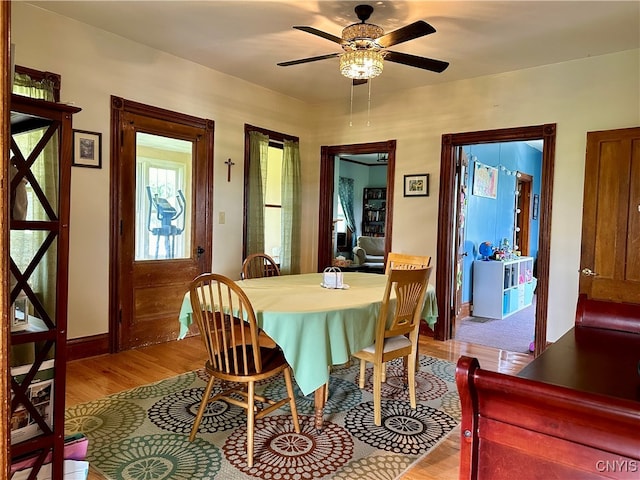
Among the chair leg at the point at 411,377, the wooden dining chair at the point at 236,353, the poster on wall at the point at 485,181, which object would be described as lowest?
the chair leg at the point at 411,377

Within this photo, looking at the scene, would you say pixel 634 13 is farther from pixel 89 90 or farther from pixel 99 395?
pixel 99 395

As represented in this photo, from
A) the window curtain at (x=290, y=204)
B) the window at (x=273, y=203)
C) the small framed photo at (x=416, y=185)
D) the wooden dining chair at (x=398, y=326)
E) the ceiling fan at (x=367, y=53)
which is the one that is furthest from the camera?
the window curtain at (x=290, y=204)

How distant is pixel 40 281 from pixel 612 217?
376cm

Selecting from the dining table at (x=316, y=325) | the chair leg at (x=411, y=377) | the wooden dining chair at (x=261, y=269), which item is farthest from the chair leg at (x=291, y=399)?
the wooden dining chair at (x=261, y=269)

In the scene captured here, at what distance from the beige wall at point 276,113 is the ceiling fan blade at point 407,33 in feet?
6.69

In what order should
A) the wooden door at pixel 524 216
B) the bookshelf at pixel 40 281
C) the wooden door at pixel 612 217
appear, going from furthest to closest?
the wooden door at pixel 524 216
the wooden door at pixel 612 217
the bookshelf at pixel 40 281

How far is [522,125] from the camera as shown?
3980 millimetres

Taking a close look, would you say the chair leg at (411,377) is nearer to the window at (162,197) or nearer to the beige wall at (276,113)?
the beige wall at (276,113)

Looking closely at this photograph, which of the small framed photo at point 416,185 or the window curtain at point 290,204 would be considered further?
the window curtain at point 290,204

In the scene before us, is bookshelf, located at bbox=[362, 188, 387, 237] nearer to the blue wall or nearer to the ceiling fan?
the blue wall

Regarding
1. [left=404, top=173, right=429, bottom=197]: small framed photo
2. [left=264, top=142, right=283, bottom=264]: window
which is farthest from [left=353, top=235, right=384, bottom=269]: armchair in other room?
[left=404, top=173, right=429, bottom=197]: small framed photo

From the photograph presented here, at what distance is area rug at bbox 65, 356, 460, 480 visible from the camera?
→ 6.58 ft

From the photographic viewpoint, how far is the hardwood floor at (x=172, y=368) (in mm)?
2092

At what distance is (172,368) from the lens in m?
3.35
